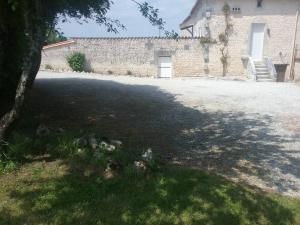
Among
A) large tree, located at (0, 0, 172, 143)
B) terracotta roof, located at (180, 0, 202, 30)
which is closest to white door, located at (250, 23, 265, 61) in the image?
terracotta roof, located at (180, 0, 202, 30)

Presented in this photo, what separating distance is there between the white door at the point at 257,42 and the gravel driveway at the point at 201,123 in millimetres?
8198

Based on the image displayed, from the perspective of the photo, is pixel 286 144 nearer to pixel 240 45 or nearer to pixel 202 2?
pixel 240 45

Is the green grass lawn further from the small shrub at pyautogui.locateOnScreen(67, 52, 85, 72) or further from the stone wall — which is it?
the small shrub at pyautogui.locateOnScreen(67, 52, 85, 72)

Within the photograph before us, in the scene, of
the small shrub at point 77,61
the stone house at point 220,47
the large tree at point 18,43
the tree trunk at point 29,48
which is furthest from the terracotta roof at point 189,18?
the tree trunk at point 29,48

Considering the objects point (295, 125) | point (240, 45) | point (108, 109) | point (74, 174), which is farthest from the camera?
point (240, 45)

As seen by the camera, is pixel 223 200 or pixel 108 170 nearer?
pixel 223 200

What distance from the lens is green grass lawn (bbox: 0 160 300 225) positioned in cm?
454

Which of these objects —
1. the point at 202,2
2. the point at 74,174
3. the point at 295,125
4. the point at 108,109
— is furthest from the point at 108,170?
the point at 202,2

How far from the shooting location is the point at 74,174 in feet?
18.0

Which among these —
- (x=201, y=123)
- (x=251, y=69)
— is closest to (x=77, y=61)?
(x=251, y=69)

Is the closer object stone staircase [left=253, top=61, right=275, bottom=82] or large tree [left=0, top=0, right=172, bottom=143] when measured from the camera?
large tree [left=0, top=0, right=172, bottom=143]

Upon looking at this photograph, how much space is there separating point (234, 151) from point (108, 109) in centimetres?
466

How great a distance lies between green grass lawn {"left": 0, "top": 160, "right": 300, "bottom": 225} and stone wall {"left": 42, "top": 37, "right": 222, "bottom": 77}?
18227mm

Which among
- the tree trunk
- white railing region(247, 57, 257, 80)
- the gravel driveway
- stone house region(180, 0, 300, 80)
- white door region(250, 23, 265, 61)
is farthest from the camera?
white door region(250, 23, 265, 61)
